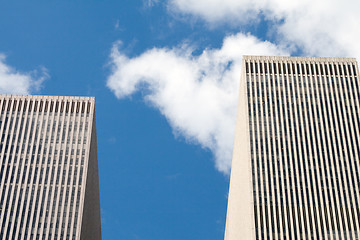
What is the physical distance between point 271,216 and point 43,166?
63003 mm

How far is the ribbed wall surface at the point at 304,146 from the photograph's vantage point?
123438 millimetres

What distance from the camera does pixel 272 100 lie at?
143 meters

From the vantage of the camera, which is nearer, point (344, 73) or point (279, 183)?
point (279, 183)

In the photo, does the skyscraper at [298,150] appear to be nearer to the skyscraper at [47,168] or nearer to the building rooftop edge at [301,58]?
the building rooftop edge at [301,58]

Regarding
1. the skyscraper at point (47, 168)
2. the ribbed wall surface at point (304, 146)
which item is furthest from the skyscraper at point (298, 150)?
the skyscraper at point (47, 168)

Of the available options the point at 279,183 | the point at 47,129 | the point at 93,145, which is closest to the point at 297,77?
the point at 279,183

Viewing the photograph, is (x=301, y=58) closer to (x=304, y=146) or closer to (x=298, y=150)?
(x=304, y=146)

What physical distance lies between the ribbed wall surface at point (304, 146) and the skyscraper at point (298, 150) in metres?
0.24

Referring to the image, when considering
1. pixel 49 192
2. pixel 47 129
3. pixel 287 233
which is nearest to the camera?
pixel 287 233

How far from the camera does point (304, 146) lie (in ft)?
444

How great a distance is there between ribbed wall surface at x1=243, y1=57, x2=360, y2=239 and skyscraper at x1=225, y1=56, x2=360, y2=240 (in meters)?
0.24

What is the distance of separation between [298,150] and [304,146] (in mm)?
2148

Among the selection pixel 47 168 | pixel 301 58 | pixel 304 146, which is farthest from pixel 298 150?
pixel 47 168

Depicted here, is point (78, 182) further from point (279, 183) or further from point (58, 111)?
point (279, 183)
